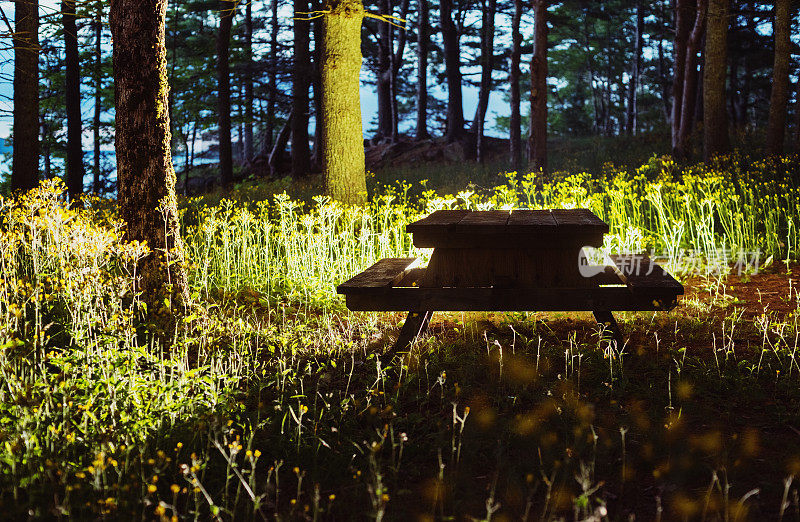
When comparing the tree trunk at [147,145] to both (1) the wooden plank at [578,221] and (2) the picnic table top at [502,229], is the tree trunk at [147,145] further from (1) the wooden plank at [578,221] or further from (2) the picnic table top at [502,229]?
(1) the wooden plank at [578,221]

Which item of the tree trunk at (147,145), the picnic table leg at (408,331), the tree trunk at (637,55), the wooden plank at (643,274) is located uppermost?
the tree trunk at (637,55)

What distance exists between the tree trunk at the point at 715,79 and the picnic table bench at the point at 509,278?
10408 millimetres

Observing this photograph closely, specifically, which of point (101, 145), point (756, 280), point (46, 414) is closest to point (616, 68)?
point (101, 145)

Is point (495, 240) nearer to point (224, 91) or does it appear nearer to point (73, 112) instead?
point (73, 112)

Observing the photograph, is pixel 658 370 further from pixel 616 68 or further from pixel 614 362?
pixel 616 68

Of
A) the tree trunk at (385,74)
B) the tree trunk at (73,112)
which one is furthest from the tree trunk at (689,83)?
the tree trunk at (73,112)

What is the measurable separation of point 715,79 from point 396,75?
671 inches

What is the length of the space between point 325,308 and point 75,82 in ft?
44.2

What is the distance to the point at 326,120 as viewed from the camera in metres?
9.68

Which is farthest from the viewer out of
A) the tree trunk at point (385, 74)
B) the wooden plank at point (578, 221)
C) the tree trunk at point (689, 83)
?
the tree trunk at point (385, 74)

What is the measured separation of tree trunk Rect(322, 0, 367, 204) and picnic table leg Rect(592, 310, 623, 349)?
213 inches

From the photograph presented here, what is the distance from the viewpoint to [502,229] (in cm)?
412

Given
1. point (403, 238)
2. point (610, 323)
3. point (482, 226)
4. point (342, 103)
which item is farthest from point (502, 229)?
point (342, 103)

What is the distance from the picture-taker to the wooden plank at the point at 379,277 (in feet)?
14.2
